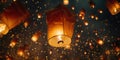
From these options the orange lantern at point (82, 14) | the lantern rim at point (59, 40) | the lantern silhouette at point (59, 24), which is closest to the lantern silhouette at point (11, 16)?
the lantern silhouette at point (59, 24)

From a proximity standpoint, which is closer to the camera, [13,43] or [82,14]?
[82,14]

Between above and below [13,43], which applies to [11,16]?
above

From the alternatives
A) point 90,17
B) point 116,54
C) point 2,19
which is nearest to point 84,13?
point 90,17

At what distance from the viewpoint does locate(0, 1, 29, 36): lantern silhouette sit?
11.3ft

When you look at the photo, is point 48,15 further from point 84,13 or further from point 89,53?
point 89,53

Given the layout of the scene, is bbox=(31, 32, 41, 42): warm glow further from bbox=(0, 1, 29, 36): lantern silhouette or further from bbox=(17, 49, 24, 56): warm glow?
bbox=(0, 1, 29, 36): lantern silhouette

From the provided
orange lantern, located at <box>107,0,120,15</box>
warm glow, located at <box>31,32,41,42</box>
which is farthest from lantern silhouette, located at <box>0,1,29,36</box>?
warm glow, located at <box>31,32,41,42</box>

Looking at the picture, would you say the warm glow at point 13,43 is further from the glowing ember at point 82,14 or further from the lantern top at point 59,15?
the lantern top at point 59,15

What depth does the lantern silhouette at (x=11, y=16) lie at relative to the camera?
136 inches

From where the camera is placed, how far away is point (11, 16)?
140 inches

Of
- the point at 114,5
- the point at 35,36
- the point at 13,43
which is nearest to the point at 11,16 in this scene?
the point at 114,5

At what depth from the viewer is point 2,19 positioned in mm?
3404

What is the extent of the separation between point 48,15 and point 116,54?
6121mm

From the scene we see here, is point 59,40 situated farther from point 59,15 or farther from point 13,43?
point 13,43
